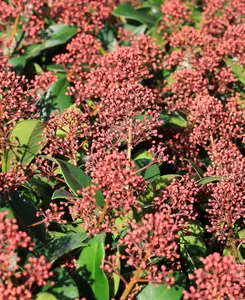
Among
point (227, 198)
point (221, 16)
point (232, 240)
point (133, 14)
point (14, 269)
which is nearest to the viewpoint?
point (14, 269)

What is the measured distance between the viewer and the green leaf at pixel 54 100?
14.7 feet

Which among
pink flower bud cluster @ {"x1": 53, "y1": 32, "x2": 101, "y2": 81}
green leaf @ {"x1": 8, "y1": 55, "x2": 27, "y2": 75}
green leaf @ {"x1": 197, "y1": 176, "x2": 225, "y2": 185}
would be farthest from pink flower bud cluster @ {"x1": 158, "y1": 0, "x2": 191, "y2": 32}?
green leaf @ {"x1": 197, "y1": 176, "x2": 225, "y2": 185}

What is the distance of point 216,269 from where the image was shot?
8.94ft

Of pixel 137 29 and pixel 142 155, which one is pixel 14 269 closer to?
pixel 142 155

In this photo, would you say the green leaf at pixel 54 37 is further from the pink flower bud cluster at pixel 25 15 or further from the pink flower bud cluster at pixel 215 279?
the pink flower bud cluster at pixel 215 279

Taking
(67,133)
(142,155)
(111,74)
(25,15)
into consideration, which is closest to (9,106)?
(67,133)

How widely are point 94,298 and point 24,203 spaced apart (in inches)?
29.9

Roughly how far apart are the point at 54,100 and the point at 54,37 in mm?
1308

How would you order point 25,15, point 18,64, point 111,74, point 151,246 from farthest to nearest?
point 25,15, point 18,64, point 111,74, point 151,246

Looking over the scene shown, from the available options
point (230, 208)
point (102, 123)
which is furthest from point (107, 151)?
point (230, 208)

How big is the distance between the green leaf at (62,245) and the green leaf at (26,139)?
951 millimetres

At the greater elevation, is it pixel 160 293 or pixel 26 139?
pixel 26 139

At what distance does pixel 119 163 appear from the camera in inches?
122

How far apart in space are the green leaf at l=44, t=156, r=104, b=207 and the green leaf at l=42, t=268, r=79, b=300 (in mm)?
635
